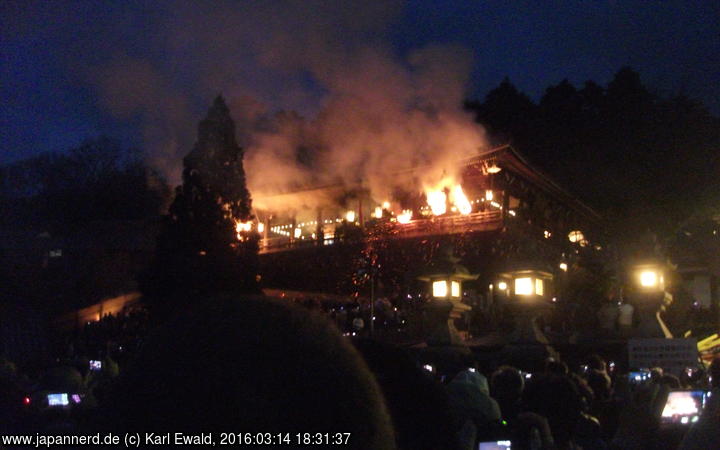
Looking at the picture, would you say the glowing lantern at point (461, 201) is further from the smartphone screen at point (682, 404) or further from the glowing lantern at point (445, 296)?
the smartphone screen at point (682, 404)

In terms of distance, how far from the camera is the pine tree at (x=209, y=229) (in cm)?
1266

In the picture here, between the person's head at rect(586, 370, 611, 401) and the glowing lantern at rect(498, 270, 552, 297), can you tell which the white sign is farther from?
the glowing lantern at rect(498, 270, 552, 297)

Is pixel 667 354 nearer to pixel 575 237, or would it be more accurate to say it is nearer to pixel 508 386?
pixel 508 386

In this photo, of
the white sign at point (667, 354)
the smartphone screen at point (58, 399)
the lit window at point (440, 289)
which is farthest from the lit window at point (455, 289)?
the smartphone screen at point (58, 399)

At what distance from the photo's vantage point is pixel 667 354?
6711mm

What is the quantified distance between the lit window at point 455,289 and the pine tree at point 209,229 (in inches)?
159

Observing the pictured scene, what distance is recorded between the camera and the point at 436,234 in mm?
15320

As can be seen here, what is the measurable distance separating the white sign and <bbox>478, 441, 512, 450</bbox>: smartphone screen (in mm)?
4814

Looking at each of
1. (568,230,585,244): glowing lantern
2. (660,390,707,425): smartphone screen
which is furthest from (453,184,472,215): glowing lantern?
(660,390,707,425): smartphone screen

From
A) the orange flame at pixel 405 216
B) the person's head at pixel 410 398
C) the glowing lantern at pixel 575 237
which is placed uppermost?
the orange flame at pixel 405 216

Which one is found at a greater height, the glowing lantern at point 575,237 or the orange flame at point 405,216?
the orange flame at point 405,216

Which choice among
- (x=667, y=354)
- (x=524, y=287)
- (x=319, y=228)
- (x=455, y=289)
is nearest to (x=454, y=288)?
(x=455, y=289)

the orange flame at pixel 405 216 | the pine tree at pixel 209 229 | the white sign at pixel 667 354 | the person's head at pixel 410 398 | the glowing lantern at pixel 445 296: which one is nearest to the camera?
the person's head at pixel 410 398

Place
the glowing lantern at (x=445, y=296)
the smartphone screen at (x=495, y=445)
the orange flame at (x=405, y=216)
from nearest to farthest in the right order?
the smartphone screen at (x=495, y=445) → the glowing lantern at (x=445, y=296) → the orange flame at (x=405, y=216)
